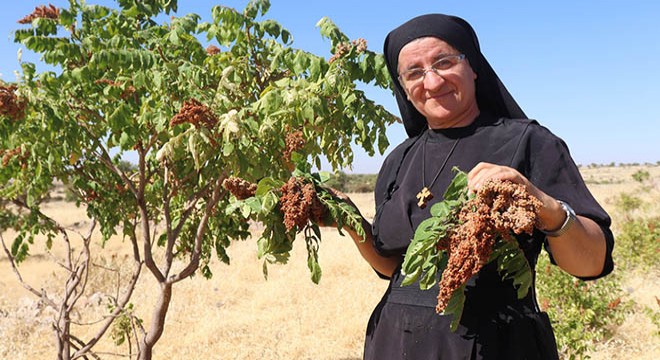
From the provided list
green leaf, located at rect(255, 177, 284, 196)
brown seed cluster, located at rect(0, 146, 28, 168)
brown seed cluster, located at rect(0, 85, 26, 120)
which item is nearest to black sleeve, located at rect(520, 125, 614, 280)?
green leaf, located at rect(255, 177, 284, 196)

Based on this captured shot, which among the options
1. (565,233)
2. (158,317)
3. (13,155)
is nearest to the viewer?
(565,233)

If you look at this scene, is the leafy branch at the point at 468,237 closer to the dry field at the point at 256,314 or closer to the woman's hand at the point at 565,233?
the woman's hand at the point at 565,233

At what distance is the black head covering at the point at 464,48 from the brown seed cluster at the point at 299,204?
0.48 metres

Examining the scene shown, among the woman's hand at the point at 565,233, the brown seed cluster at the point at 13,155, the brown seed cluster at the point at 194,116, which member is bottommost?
the woman's hand at the point at 565,233

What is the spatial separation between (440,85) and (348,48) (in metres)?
1.05

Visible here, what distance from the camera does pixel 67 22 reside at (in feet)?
9.56

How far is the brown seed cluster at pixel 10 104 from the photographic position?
2.76m

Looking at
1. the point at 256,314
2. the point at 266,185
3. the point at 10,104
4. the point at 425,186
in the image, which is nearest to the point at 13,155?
the point at 10,104

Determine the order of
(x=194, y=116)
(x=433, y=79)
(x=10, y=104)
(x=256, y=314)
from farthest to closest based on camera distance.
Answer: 1. (x=256, y=314)
2. (x=10, y=104)
3. (x=194, y=116)
4. (x=433, y=79)

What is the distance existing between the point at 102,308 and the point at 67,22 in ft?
22.6

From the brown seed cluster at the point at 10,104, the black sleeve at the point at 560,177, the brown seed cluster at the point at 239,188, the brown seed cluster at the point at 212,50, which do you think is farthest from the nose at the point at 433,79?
the brown seed cluster at the point at 10,104

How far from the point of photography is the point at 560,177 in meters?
1.39

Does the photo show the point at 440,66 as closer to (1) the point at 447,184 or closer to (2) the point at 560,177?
(1) the point at 447,184

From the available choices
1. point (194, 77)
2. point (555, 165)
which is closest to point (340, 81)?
point (194, 77)
